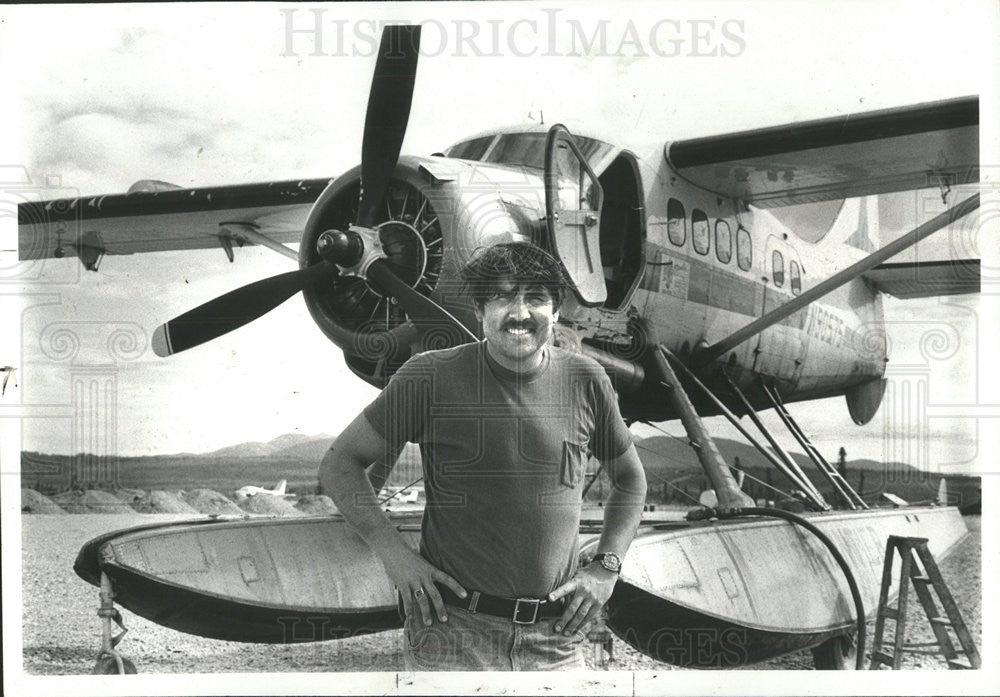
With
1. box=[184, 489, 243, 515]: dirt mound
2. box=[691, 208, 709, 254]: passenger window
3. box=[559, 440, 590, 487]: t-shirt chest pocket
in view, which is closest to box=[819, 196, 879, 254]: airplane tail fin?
box=[691, 208, 709, 254]: passenger window

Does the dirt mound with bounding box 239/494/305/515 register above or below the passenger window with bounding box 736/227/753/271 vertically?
below

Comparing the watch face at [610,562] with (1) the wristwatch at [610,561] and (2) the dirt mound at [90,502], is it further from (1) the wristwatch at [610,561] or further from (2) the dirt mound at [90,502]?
(2) the dirt mound at [90,502]

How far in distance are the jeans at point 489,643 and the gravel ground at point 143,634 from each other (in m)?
1.17

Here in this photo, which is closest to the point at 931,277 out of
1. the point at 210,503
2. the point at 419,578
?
the point at 419,578

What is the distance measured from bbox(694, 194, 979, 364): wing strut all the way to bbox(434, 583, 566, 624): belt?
8.73 feet

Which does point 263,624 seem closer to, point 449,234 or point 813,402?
point 449,234

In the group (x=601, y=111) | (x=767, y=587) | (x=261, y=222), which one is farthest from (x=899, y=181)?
(x=261, y=222)

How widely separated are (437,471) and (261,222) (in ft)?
8.35

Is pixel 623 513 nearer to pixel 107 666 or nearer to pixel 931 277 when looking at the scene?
pixel 931 277

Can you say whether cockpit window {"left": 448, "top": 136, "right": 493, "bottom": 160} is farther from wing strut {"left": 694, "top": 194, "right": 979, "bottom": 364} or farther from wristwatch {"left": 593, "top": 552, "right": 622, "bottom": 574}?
wristwatch {"left": 593, "top": 552, "right": 622, "bottom": 574}

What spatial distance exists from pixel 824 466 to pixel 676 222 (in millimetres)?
1804

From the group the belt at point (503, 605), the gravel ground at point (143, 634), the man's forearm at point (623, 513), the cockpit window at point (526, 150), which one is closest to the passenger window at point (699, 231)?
the cockpit window at point (526, 150)

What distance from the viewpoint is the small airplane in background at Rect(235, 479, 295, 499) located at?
5762 mm

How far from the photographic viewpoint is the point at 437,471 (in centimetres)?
450
